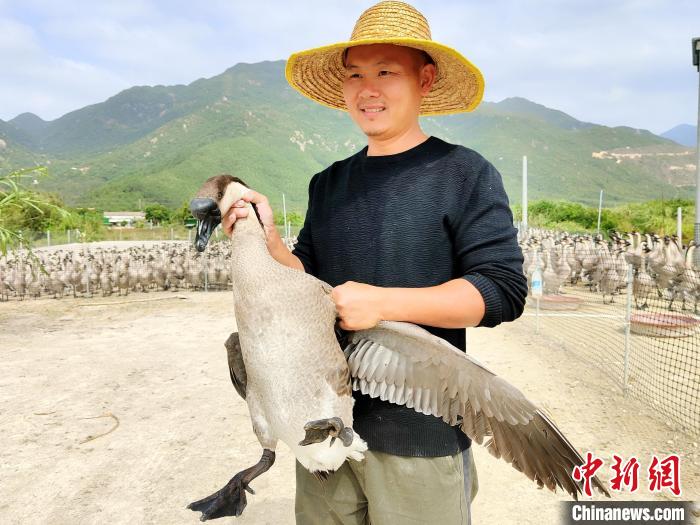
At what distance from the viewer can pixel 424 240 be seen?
1.96 meters

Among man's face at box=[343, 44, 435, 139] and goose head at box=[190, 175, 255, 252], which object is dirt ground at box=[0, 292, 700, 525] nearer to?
goose head at box=[190, 175, 255, 252]

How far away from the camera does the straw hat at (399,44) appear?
6.39 feet

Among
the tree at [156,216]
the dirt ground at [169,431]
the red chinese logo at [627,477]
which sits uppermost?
the tree at [156,216]

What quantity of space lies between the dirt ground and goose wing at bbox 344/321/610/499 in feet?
9.01

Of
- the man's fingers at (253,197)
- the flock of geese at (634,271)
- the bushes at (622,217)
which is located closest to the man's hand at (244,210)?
the man's fingers at (253,197)

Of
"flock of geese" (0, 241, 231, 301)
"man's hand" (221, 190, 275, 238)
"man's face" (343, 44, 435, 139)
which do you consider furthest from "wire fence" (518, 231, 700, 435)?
"flock of geese" (0, 241, 231, 301)

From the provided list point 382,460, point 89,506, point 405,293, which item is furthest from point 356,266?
point 89,506

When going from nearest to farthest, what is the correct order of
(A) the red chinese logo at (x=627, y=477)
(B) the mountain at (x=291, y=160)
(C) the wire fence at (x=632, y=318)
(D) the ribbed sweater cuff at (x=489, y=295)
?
(D) the ribbed sweater cuff at (x=489, y=295) → (A) the red chinese logo at (x=627, y=477) → (C) the wire fence at (x=632, y=318) → (B) the mountain at (x=291, y=160)

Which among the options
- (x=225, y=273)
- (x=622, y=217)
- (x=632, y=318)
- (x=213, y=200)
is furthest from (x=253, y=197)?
(x=622, y=217)

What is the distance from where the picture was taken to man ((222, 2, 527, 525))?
1.73 meters

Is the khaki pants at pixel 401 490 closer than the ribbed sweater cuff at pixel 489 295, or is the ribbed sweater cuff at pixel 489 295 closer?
the ribbed sweater cuff at pixel 489 295

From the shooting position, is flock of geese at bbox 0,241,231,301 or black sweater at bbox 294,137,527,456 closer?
black sweater at bbox 294,137,527,456

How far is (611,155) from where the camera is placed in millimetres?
147375

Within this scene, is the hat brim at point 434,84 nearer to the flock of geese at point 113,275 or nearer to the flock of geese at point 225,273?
the flock of geese at point 225,273
